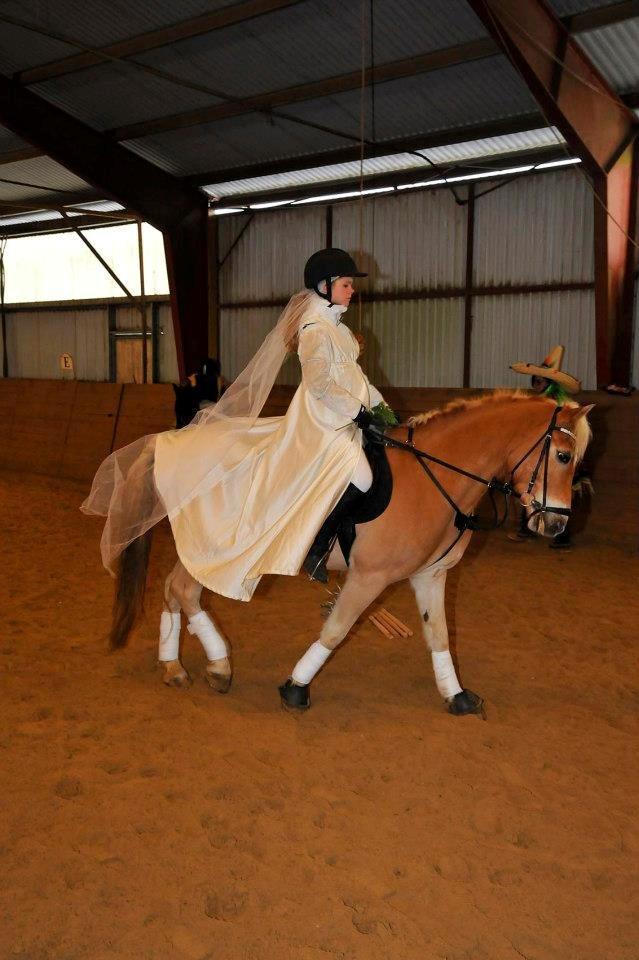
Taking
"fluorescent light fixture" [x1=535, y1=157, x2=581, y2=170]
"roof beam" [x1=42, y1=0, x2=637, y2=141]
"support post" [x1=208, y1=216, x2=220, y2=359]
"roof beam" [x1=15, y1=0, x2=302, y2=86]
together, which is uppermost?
"roof beam" [x1=15, y1=0, x2=302, y2=86]

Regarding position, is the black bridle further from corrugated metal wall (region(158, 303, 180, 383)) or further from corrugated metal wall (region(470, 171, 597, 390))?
corrugated metal wall (region(158, 303, 180, 383))

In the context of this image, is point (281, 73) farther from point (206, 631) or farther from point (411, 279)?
point (206, 631)

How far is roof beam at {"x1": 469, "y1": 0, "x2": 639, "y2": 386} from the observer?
23.1 ft

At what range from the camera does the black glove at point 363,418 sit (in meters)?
3.28

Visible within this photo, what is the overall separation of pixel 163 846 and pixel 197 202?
12028 mm

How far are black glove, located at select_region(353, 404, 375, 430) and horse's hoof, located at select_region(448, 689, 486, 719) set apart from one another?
4.71 feet

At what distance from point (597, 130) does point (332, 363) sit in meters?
6.57

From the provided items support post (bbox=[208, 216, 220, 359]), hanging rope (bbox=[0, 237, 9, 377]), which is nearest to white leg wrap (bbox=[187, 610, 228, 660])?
support post (bbox=[208, 216, 220, 359])

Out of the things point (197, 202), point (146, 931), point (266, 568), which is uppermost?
point (197, 202)

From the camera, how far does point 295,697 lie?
3682 mm

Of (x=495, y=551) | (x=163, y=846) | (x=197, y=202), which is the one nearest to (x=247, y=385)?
(x=163, y=846)

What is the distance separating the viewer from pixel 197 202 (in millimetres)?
12867

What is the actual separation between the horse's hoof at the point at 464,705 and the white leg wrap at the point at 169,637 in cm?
147

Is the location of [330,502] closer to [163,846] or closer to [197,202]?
[163,846]
